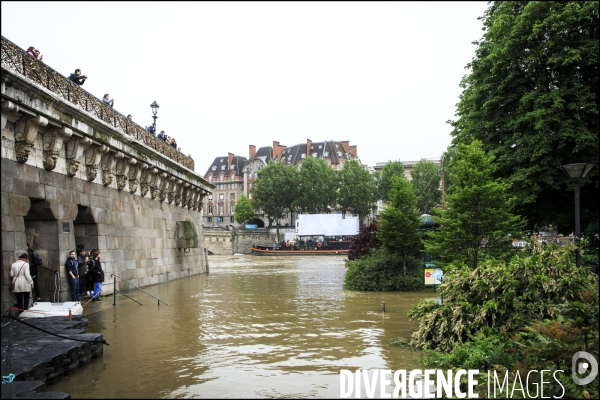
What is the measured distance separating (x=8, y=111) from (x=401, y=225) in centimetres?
1519

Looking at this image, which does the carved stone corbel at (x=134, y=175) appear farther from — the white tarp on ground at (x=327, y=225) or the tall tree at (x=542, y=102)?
the white tarp on ground at (x=327, y=225)

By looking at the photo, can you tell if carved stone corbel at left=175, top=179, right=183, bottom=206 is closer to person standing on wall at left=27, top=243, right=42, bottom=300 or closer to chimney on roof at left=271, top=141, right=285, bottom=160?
person standing on wall at left=27, top=243, right=42, bottom=300

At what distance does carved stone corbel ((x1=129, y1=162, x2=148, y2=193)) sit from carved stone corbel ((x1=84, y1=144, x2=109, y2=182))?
3721 mm

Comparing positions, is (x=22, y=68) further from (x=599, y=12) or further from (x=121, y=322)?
(x=599, y=12)

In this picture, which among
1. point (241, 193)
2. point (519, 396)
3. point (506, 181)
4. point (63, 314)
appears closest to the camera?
point (519, 396)

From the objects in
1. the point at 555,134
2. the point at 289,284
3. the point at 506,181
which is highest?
the point at 555,134

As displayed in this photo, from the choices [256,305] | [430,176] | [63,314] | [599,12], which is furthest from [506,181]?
[430,176]

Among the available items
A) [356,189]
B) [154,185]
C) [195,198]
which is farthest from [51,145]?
[356,189]

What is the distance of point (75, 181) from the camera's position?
58.1 ft

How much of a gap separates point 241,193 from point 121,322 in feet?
345

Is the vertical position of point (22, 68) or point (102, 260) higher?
point (22, 68)

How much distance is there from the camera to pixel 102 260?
19453 mm

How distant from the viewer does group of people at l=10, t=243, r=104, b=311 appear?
1270cm

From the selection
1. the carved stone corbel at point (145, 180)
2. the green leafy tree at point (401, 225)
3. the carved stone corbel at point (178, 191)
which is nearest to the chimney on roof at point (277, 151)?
the carved stone corbel at point (178, 191)
